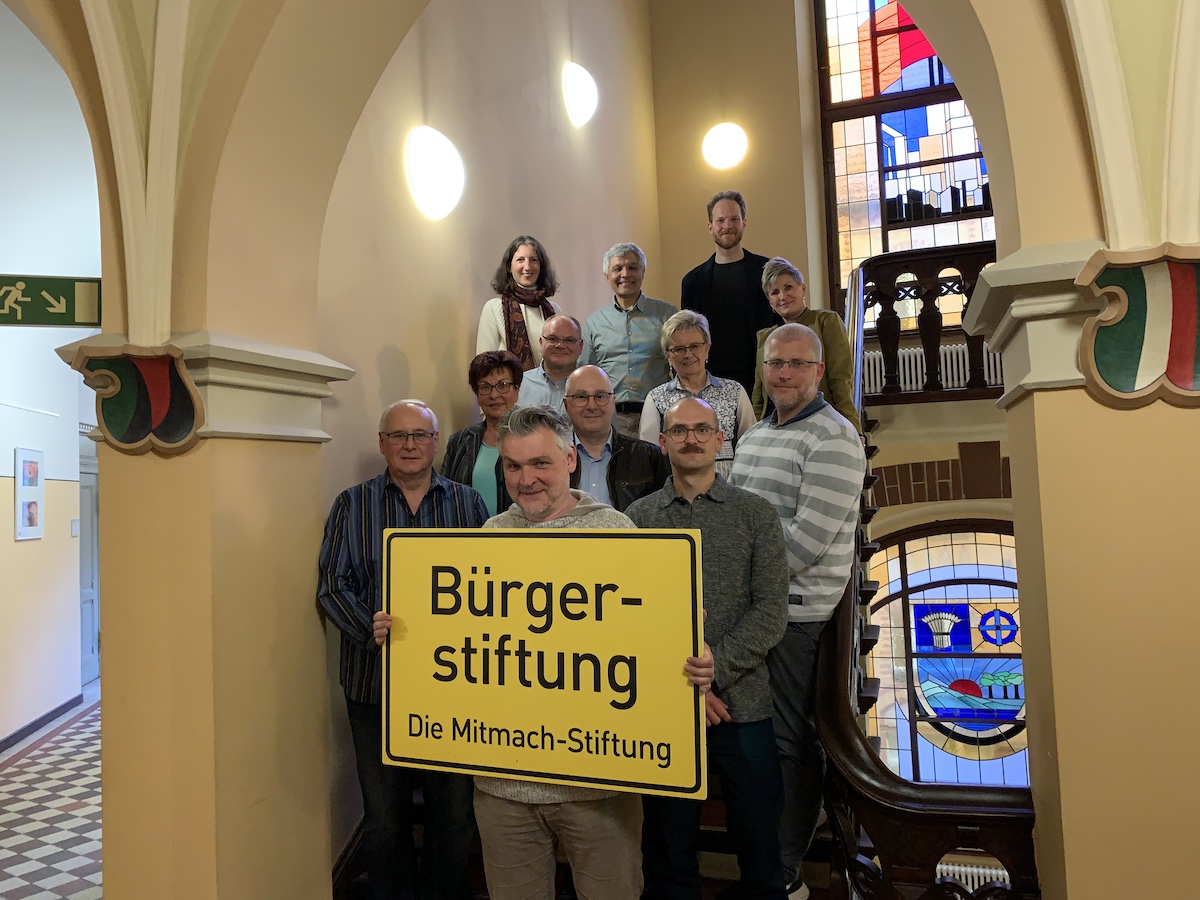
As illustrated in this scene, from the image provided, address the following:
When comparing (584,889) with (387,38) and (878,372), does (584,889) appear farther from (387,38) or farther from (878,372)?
(878,372)

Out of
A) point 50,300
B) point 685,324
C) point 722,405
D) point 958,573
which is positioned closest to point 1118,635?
point 722,405

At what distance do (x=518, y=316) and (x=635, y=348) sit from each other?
508 mm

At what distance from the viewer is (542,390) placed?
303 cm

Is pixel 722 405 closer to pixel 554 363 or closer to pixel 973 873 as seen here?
pixel 554 363

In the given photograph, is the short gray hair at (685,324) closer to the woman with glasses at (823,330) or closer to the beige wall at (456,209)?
the woman with glasses at (823,330)

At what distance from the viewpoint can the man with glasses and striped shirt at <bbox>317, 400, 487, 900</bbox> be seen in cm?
228

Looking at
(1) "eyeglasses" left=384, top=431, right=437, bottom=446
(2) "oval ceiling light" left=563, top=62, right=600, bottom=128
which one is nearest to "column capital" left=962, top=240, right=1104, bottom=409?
(1) "eyeglasses" left=384, top=431, right=437, bottom=446

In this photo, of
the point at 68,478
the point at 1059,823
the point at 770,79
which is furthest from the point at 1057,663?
the point at 68,478

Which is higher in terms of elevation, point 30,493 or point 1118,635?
point 30,493

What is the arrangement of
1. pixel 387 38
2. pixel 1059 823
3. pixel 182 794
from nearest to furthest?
pixel 1059 823 → pixel 182 794 → pixel 387 38

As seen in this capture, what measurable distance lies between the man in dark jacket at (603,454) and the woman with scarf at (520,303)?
3.11 ft

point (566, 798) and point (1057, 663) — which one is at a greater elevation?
point (1057, 663)

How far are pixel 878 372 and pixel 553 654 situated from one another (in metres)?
5.47

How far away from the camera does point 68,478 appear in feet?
22.3
